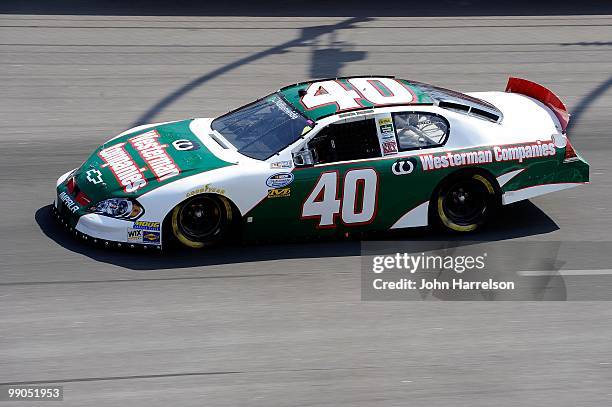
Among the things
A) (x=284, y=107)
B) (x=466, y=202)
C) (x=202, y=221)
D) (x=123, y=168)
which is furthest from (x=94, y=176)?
(x=466, y=202)

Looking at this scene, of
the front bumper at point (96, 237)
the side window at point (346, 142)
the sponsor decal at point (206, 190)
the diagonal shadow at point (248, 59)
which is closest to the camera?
the sponsor decal at point (206, 190)

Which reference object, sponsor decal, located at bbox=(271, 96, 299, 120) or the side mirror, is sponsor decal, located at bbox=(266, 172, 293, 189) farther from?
sponsor decal, located at bbox=(271, 96, 299, 120)

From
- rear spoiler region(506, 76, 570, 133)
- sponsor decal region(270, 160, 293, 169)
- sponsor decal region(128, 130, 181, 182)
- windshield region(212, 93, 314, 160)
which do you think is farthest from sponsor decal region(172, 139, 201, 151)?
rear spoiler region(506, 76, 570, 133)

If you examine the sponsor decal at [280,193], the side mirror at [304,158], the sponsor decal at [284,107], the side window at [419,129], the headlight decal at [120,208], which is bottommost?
the headlight decal at [120,208]

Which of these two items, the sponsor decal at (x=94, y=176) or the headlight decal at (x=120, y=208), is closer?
the headlight decal at (x=120, y=208)

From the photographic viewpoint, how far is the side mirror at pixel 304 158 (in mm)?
8535

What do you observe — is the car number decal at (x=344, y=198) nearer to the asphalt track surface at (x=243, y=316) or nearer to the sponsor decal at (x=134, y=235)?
the asphalt track surface at (x=243, y=316)

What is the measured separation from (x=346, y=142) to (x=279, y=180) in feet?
2.42

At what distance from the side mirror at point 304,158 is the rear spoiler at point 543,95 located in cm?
272

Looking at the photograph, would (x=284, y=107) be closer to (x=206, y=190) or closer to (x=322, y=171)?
(x=322, y=171)

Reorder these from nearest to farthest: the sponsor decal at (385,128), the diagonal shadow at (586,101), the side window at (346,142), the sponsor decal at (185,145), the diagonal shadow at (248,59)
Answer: the side window at (346,142) → the sponsor decal at (385,128) → the sponsor decal at (185,145) → the diagonal shadow at (586,101) → the diagonal shadow at (248,59)

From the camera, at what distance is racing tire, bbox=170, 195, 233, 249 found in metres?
8.41

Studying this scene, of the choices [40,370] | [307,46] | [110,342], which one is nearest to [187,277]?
[110,342]

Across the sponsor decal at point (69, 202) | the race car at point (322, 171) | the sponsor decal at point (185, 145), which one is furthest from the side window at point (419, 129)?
the sponsor decal at point (69, 202)
